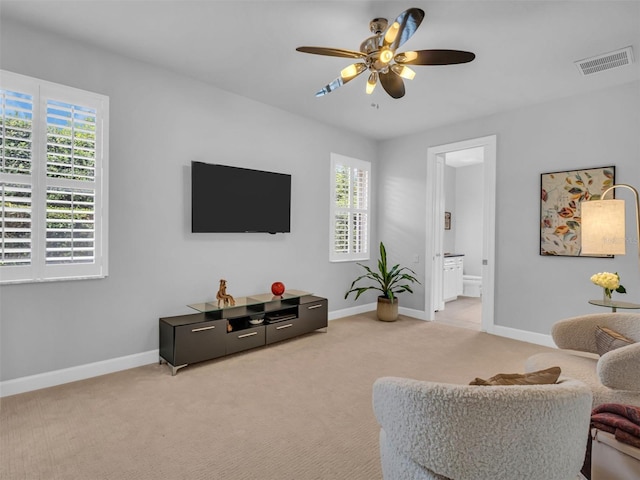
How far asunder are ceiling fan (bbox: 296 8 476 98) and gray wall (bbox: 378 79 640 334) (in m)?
2.26

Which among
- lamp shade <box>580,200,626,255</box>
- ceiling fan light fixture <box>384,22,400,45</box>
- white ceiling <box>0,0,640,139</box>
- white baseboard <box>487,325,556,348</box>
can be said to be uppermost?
white ceiling <box>0,0,640,139</box>

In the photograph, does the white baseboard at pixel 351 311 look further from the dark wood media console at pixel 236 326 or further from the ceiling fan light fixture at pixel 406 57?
the ceiling fan light fixture at pixel 406 57

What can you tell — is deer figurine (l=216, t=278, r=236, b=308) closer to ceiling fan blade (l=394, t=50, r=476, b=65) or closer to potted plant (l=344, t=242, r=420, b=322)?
potted plant (l=344, t=242, r=420, b=322)

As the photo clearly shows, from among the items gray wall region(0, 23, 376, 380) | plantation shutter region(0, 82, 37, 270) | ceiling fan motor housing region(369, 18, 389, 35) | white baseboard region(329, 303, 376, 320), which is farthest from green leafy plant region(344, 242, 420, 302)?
plantation shutter region(0, 82, 37, 270)

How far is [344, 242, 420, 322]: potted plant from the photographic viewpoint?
5.04m

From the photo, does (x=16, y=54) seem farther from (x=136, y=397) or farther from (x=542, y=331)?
(x=542, y=331)

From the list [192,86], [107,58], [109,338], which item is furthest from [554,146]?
[109,338]

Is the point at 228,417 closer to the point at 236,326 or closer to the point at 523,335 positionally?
the point at 236,326

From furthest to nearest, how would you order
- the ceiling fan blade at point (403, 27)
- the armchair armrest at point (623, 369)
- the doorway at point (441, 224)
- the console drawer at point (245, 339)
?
the doorway at point (441, 224)
the console drawer at point (245, 339)
the ceiling fan blade at point (403, 27)
the armchair armrest at point (623, 369)

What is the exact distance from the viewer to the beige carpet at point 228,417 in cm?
187

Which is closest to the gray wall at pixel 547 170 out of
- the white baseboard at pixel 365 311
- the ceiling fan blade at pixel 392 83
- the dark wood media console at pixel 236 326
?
the white baseboard at pixel 365 311

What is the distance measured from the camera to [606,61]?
3.05 m

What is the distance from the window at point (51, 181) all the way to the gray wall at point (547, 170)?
14.2 ft

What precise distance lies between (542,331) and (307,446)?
3369 mm
